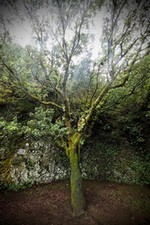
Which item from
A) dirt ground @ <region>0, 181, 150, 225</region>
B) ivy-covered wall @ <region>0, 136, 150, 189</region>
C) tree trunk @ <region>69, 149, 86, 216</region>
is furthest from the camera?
ivy-covered wall @ <region>0, 136, 150, 189</region>

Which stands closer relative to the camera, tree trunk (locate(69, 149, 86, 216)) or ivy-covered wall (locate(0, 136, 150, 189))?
tree trunk (locate(69, 149, 86, 216))

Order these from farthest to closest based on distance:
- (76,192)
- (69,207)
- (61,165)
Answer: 1. (61,165)
2. (69,207)
3. (76,192)

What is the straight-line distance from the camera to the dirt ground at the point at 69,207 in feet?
24.6

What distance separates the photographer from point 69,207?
330 inches

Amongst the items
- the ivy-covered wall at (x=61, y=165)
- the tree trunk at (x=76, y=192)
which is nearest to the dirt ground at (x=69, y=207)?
the tree trunk at (x=76, y=192)

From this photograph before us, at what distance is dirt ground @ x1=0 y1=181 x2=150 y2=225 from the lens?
7.51 meters

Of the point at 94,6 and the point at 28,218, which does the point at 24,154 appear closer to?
the point at 28,218

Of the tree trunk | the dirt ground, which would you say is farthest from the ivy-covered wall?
the tree trunk

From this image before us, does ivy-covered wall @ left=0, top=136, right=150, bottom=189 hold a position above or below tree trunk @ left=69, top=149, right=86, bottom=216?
above

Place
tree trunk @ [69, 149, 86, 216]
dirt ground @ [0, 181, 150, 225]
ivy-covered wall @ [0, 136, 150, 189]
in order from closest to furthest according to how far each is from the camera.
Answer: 1. dirt ground @ [0, 181, 150, 225]
2. tree trunk @ [69, 149, 86, 216]
3. ivy-covered wall @ [0, 136, 150, 189]

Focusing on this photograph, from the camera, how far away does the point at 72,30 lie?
898 centimetres

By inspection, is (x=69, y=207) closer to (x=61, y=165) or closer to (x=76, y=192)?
(x=76, y=192)

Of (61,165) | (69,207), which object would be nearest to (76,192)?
(69,207)

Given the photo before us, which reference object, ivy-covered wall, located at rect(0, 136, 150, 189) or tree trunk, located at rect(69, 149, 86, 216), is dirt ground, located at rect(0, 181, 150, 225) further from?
ivy-covered wall, located at rect(0, 136, 150, 189)
